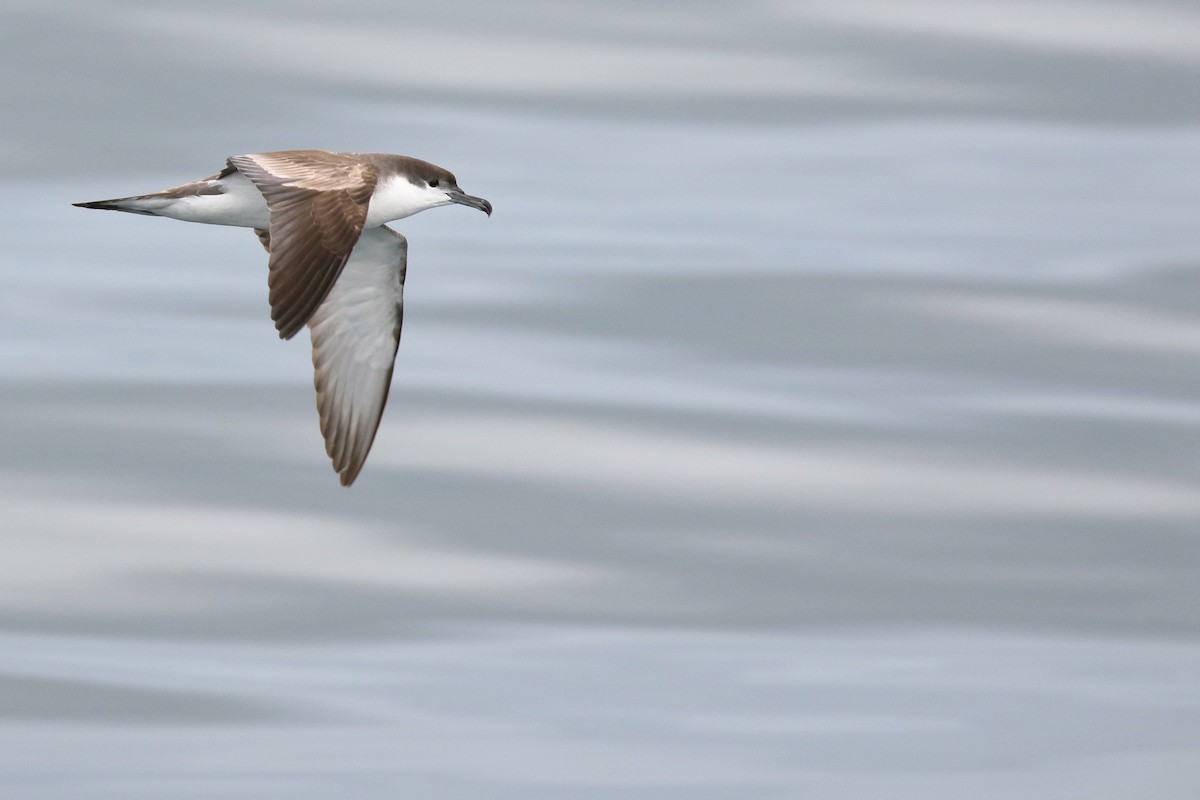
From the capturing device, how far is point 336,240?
761 cm

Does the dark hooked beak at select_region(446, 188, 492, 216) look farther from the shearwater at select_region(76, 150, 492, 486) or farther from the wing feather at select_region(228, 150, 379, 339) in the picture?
the wing feather at select_region(228, 150, 379, 339)

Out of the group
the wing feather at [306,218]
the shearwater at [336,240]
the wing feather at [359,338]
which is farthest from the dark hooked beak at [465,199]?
the wing feather at [359,338]

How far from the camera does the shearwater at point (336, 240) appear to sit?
24.6 ft

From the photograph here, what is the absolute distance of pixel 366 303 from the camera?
959cm

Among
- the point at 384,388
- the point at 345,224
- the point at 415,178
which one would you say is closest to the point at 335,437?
the point at 384,388

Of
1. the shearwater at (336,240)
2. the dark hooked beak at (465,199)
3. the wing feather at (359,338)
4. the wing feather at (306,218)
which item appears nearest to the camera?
the wing feather at (306,218)

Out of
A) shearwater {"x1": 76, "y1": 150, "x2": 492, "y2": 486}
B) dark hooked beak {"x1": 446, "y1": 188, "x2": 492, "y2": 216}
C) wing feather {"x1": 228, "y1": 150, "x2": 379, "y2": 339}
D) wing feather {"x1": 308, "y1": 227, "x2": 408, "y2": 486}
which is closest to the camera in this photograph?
wing feather {"x1": 228, "y1": 150, "x2": 379, "y2": 339}

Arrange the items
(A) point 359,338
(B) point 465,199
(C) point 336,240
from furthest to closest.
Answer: (A) point 359,338
(B) point 465,199
(C) point 336,240

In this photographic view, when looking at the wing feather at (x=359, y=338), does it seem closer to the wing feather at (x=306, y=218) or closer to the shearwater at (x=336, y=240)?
the shearwater at (x=336, y=240)

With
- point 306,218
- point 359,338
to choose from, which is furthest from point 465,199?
point 306,218

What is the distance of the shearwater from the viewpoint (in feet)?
24.6

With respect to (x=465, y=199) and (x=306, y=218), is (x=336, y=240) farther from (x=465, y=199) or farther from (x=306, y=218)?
(x=465, y=199)

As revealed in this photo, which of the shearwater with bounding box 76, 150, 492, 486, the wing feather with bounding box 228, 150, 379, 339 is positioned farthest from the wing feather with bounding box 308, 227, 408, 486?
the wing feather with bounding box 228, 150, 379, 339

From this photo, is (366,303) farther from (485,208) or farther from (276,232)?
(276,232)
